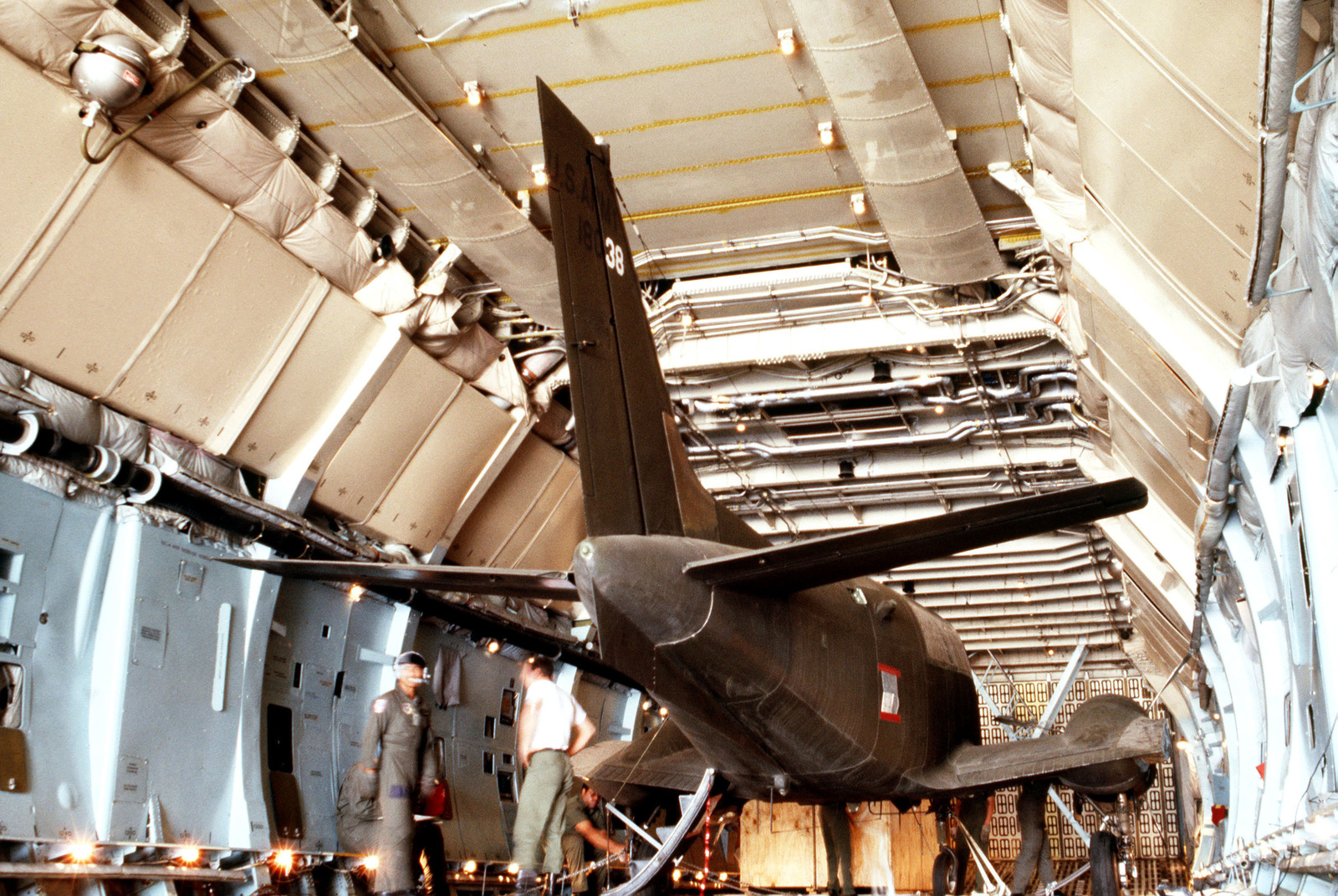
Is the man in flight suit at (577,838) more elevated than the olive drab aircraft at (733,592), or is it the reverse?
the olive drab aircraft at (733,592)

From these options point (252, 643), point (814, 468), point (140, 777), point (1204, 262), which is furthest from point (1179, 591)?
point (140, 777)

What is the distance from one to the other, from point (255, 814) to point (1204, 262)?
7.34 metres

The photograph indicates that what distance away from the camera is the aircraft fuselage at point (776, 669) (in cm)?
477

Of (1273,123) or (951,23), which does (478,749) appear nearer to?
(951,23)

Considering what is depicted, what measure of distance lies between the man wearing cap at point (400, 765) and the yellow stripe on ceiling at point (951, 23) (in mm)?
5345

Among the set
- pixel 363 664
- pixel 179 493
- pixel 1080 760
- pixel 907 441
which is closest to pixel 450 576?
pixel 179 493

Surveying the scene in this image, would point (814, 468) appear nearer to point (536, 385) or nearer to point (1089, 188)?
point (536, 385)

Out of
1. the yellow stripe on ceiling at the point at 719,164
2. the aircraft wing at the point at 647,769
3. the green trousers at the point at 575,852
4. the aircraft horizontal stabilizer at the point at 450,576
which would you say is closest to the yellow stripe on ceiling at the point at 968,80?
the yellow stripe on ceiling at the point at 719,164

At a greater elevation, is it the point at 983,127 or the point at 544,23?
the point at 544,23

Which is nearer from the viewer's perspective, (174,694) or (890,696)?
(890,696)

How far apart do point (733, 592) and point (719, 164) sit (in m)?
4.70

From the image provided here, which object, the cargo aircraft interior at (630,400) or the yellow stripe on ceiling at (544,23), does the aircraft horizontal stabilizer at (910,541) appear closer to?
the cargo aircraft interior at (630,400)

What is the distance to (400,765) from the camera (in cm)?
663

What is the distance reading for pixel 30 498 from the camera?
22.7ft
